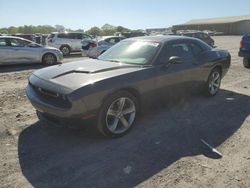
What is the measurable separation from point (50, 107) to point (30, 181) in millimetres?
1128

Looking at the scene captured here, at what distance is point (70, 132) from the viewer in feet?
15.7

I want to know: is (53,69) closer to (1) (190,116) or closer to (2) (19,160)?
(2) (19,160)

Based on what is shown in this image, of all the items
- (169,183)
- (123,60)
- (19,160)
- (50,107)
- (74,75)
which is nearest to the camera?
(169,183)

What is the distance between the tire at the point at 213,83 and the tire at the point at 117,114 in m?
2.69

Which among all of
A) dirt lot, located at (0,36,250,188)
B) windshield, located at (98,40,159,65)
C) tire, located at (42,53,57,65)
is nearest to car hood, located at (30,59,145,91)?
windshield, located at (98,40,159,65)

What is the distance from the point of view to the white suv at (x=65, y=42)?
19.0 m

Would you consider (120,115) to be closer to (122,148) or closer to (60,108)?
(122,148)

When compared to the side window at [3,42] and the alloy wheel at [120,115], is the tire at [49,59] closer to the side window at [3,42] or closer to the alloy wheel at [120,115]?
the side window at [3,42]

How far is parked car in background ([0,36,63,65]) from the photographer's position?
491 inches

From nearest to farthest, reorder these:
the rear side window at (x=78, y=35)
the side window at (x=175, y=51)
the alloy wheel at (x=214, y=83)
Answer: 1. the side window at (x=175, y=51)
2. the alloy wheel at (x=214, y=83)
3. the rear side window at (x=78, y=35)

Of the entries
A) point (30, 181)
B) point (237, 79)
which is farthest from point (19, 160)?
point (237, 79)

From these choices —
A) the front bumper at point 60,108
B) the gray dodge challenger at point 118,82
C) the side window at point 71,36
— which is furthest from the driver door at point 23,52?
the front bumper at point 60,108

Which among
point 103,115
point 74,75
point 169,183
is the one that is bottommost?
point 169,183

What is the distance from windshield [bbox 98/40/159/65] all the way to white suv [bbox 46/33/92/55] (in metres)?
13.8
